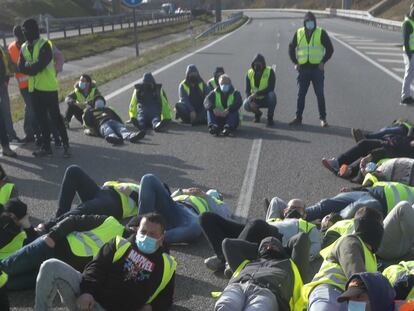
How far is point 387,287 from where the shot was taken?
4.50m

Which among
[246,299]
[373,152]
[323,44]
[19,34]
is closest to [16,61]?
[19,34]

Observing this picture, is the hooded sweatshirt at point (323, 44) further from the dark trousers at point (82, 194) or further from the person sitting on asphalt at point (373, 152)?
the dark trousers at point (82, 194)

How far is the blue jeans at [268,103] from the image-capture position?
43.3 feet

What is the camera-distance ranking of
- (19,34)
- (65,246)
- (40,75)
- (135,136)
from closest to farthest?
(65,246), (40,75), (19,34), (135,136)

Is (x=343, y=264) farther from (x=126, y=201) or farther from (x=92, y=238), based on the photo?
(x=126, y=201)

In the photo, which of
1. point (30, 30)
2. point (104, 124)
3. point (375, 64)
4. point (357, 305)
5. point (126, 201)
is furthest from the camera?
point (375, 64)

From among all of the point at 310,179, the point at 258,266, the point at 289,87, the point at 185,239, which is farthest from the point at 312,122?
the point at 258,266

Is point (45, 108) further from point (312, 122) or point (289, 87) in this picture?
point (289, 87)

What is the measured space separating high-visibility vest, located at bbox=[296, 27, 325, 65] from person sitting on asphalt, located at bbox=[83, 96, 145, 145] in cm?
356

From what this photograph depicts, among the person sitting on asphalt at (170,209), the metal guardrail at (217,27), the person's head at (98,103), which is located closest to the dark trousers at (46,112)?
the person's head at (98,103)

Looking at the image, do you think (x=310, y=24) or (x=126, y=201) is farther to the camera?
(x=310, y=24)

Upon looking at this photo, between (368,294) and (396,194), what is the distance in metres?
2.97

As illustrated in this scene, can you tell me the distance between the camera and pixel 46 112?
10641 mm

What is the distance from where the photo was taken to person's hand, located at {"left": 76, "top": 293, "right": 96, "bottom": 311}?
199 inches
